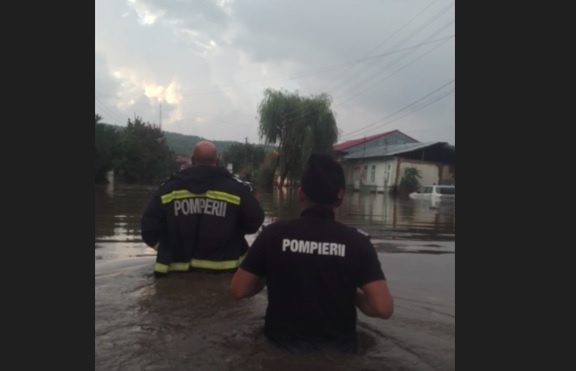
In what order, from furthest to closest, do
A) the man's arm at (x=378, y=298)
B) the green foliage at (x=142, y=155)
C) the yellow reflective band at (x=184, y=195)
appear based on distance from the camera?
the green foliage at (x=142, y=155), the yellow reflective band at (x=184, y=195), the man's arm at (x=378, y=298)

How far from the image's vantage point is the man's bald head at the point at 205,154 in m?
4.76

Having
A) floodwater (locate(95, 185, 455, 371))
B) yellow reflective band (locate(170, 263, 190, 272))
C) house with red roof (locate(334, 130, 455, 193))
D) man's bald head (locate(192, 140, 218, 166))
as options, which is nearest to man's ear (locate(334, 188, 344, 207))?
floodwater (locate(95, 185, 455, 371))

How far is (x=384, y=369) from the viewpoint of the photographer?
2.98 metres

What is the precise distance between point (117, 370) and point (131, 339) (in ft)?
1.60

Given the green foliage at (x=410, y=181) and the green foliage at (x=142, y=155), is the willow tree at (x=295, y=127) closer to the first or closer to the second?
the green foliage at (x=410, y=181)

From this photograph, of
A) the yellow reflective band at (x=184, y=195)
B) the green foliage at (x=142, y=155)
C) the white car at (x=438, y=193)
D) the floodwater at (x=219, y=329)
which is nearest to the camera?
the floodwater at (x=219, y=329)

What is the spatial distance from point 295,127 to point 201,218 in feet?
136

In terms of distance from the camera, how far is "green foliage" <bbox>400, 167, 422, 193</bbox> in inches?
1754

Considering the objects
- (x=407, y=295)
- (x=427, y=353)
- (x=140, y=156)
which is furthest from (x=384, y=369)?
(x=140, y=156)

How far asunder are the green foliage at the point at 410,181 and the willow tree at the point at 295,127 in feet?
24.6

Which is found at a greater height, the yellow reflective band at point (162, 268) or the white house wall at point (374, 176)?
the white house wall at point (374, 176)

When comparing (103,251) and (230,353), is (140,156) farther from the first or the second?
(230,353)

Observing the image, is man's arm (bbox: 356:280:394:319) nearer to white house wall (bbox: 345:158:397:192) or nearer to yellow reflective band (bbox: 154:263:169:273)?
yellow reflective band (bbox: 154:263:169:273)

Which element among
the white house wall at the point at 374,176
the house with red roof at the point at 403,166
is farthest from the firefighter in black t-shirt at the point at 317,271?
the white house wall at the point at 374,176
